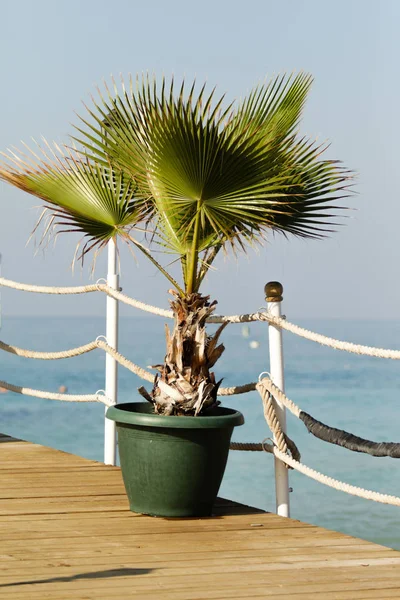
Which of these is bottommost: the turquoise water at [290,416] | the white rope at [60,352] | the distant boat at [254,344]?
the turquoise water at [290,416]

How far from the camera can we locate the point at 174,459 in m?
3.60

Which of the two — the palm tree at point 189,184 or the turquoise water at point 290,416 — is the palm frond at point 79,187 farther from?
the turquoise water at point 290,416

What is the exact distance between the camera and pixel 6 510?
3.79 meters

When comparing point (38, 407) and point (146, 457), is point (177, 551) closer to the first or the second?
point (146, 457)

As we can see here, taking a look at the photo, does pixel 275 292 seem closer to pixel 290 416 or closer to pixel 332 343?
pixel 332 343

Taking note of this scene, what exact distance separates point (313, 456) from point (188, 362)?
18107mm

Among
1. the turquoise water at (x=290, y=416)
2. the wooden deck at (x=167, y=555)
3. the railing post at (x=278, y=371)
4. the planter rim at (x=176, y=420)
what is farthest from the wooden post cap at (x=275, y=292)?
the turquoise water at (x=290, y=416)

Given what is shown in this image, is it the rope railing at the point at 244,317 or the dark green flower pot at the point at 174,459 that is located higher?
the rope railing at the point at 244,317

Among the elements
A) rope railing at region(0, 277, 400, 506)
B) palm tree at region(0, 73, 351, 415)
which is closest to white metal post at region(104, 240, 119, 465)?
rope railing at region(0, 277, 400, 506)

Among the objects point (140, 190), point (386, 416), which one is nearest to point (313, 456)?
point (386, 416)

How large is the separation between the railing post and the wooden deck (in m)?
0.18

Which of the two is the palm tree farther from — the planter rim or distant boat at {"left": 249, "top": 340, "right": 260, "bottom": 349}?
distant boat at {"left": 249, "top": 340, "right": 260, "bottom": 349}

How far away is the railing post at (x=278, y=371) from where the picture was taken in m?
3.96

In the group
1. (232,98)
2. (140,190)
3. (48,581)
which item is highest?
(232,98)
